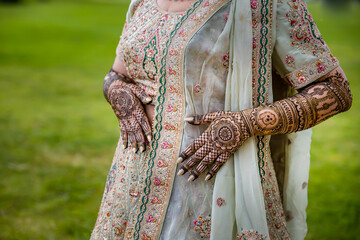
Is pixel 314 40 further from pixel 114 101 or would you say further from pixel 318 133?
pixel 318 133

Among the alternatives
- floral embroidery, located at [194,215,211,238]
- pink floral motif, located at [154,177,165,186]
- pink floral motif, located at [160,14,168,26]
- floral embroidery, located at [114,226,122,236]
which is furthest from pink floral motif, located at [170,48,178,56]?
floral embroidery, located at [114,226,122,236]

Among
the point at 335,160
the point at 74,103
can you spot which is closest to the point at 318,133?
the point at 335,160

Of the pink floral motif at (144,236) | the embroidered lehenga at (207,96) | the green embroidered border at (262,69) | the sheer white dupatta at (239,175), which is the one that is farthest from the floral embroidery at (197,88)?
the pink floral motif at (144,236)

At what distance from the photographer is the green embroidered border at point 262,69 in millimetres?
1289

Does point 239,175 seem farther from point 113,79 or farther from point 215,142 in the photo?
point 113,79

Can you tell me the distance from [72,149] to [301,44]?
437cm

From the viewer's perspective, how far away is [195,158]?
1.37m

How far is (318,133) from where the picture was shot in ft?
19.1

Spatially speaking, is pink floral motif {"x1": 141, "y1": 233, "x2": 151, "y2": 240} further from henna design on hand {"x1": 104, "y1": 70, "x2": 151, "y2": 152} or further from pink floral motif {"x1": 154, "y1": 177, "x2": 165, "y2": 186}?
henna design on hand {"x1": 104, "y1": 70, "x2": 151, "y2": 152}

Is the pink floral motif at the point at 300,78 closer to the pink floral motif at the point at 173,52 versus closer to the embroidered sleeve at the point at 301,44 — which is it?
the embroidered sleeve at the point at 301,44

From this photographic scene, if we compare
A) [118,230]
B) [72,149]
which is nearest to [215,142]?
[118,230]

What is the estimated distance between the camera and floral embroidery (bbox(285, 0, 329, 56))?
1.28 meters

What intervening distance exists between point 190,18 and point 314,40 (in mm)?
430

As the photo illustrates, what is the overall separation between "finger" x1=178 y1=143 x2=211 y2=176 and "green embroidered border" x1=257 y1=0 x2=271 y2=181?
0.19 m
